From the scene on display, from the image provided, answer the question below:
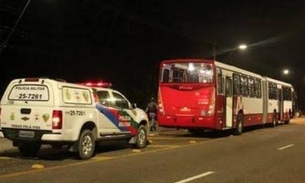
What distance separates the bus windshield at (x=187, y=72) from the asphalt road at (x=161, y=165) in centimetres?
527

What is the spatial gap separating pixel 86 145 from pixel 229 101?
12.0 m

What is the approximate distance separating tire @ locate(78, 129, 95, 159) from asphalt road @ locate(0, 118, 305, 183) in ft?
0.74

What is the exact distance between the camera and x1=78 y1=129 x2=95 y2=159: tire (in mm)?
15242

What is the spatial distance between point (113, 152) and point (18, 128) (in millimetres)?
3778

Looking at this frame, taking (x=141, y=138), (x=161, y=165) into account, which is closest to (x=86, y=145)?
(x=161, y=165)

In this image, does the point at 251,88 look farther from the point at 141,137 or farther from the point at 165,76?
Answer: the point at 141,137

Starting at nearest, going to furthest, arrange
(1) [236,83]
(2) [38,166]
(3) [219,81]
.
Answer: (2) [38,166]
(3) [219,81]
(1) [236,83]

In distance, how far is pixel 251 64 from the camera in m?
87.6

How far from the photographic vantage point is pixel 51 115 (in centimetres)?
1447

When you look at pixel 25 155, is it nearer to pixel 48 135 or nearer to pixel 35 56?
pixel 48 135

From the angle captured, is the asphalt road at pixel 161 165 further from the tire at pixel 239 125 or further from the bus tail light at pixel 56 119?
the tire at pixel 239 125

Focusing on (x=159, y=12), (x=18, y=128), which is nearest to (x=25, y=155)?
(x=18, y=128)

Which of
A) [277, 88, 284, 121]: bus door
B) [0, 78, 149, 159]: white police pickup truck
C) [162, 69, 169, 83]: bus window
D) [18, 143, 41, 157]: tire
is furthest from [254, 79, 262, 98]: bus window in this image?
[18, 143, 41, 157]: tire

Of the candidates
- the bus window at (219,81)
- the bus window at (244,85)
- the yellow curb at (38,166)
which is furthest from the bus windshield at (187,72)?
the yellow curb at (38,166)
